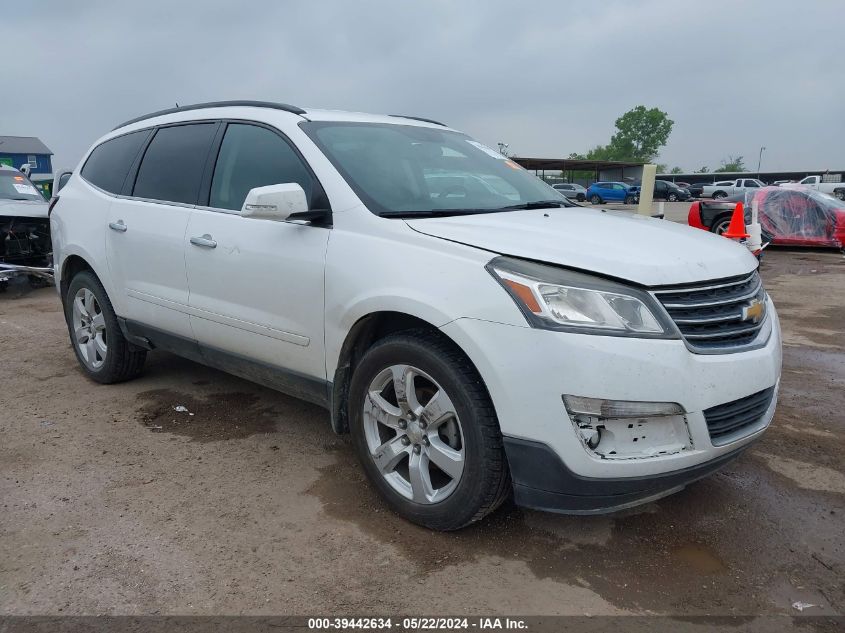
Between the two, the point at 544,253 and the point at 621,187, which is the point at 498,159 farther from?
the point at 621,187

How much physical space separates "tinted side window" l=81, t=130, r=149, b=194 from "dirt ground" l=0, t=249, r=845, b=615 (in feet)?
5.22

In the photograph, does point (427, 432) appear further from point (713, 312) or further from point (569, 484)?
point (713, 312)

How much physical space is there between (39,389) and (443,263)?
3616 millimetres

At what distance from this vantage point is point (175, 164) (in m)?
4.09

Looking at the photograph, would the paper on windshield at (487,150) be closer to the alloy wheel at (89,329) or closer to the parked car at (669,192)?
the alloy wheel at (89,329)

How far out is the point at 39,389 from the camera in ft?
15.6

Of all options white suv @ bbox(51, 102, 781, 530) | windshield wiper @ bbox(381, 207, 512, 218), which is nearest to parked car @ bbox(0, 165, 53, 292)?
white suv @ bbox(51, 102, 781, 530)

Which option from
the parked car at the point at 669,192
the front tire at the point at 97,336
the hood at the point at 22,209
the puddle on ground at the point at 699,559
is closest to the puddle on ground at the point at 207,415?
the front tire at the point at 97,336

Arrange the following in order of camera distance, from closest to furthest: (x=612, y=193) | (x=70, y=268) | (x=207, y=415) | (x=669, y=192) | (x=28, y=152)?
(x=207, y=415) → (x=70, y=268) → (x=612, y=193) → (x=669, y=192) → (x=28, y=152)

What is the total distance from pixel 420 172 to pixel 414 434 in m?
1.38

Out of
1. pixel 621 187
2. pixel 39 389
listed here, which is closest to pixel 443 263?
pixel 39 389

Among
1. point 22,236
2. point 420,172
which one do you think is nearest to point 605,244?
point 420,172

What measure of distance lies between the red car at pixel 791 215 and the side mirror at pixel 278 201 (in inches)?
489

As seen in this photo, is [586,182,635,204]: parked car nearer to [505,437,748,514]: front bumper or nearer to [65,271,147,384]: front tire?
[65,271,147,384]: front tire
